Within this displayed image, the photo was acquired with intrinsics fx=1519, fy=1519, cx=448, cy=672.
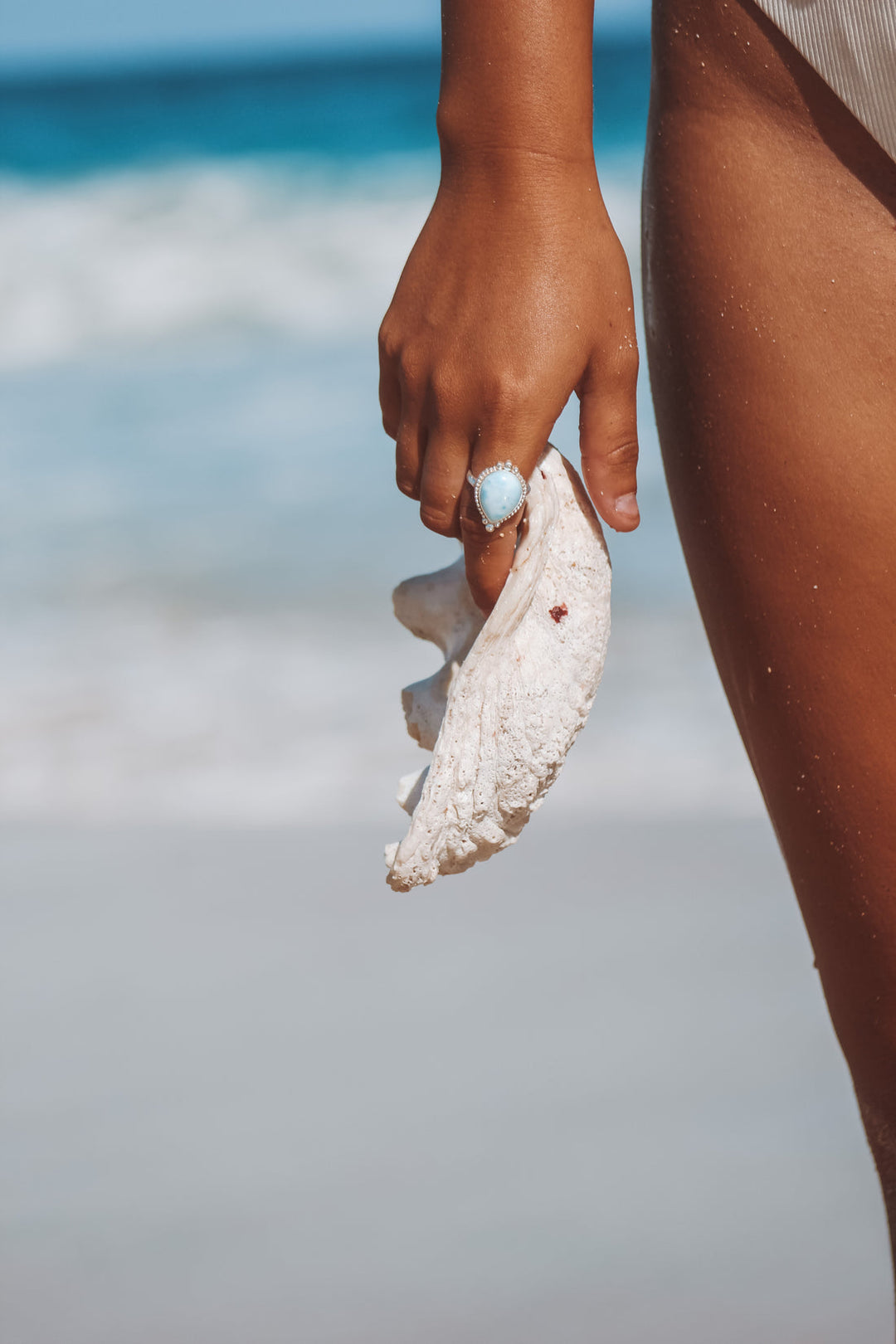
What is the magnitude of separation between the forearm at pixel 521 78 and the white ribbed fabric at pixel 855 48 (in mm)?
116

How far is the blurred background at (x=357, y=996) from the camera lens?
1688 millimetres

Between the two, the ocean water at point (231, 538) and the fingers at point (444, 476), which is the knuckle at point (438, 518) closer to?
the fingers at point (444, 476)

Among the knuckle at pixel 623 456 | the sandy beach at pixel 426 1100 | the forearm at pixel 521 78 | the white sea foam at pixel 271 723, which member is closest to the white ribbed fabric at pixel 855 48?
the forearm at pixel 521 78

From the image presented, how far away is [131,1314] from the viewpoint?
1640mm

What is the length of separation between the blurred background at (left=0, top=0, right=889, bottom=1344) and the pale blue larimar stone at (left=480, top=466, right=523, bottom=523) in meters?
1.06

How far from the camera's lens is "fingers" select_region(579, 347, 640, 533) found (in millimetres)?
874

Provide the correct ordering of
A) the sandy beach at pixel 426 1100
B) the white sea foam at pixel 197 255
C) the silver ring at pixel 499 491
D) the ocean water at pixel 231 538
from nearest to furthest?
the silver ring at pixel 499 491, the sandy beach at pixel 426 1100, the ocean water at pixel 231 538, the white sea foam at pixel 197 255

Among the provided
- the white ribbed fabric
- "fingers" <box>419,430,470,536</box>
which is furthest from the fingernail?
the white ribbed fabric

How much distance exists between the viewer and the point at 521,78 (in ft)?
2.71

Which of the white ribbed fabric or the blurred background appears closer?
the white ribbed fabric

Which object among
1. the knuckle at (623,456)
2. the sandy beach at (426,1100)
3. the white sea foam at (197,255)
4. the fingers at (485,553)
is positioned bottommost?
the white sea foam at (197,255)

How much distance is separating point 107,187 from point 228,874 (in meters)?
9.26

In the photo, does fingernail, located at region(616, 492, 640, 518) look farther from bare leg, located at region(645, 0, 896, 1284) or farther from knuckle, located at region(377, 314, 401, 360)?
knuckle, located at region(377, 314, 401, 360)

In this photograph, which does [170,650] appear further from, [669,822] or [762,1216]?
[762,1216]
